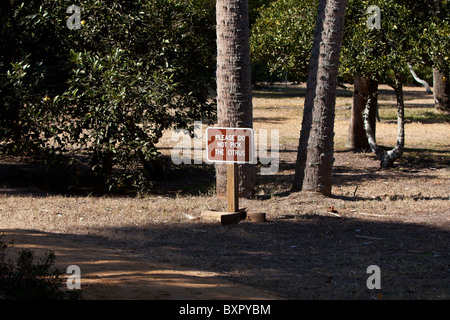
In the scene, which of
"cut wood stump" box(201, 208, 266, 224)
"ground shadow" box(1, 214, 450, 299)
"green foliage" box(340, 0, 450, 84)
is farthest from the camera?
"green foliage" box(340, 0, 450, 84)

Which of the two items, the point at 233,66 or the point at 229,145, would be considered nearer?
the point at 229,145

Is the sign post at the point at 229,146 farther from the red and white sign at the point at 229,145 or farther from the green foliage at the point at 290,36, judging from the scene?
the green foliage at the point at 290,36

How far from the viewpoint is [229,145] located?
8586 millimetres

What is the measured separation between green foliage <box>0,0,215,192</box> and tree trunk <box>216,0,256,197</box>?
890 mm

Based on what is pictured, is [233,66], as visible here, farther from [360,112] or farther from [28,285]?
[360,112]

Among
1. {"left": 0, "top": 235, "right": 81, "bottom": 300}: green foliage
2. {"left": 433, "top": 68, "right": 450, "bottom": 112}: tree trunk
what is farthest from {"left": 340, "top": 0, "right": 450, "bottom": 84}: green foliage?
{"left": 433, "top": 68, "right": 450, "bottom": 112}: tree trunk

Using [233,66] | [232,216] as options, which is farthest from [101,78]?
[232,216]

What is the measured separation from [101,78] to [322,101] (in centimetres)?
380

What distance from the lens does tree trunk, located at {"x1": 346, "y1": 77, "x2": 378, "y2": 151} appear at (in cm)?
1620

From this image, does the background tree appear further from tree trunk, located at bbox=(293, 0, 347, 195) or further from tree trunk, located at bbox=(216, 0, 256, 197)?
tree trunk, located at bbox=(216, 0, 256, 197)

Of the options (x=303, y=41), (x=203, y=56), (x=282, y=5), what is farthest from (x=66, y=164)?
(x=282, y=5)

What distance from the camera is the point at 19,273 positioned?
5.20m

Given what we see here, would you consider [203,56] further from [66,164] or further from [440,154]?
[440,154]

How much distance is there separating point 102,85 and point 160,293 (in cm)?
574
